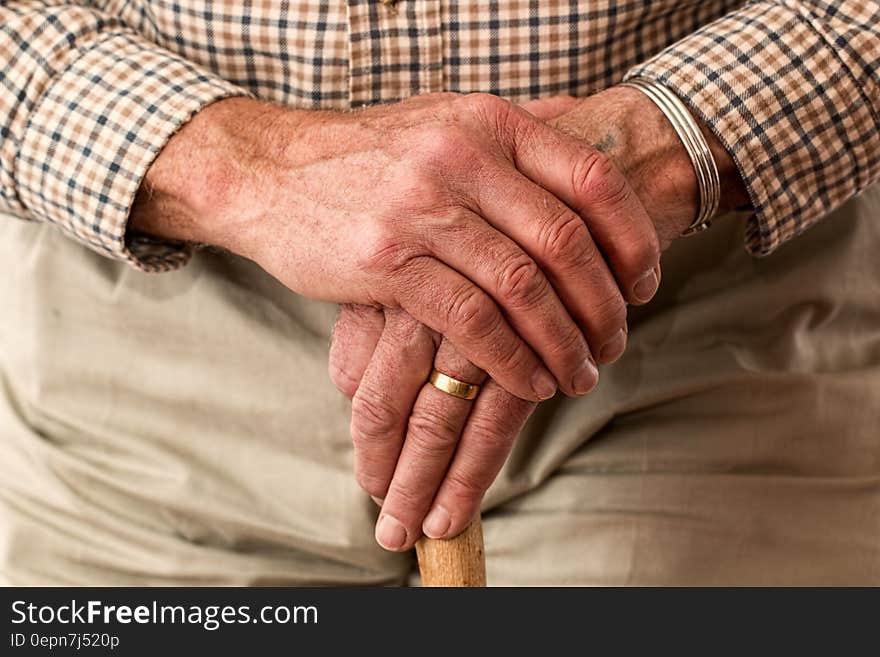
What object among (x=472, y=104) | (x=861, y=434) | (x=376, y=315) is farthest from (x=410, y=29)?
(x=861, y=434)

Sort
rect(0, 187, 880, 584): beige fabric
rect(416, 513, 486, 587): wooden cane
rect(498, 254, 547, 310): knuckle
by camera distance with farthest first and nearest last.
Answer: rect(0, 187, 880, 584): beige fabric < rect(416, 513, 486, 587): wooden cane < rect(498, 254, 547, 310): knuckle

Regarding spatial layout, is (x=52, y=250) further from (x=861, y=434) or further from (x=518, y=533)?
(x=861, y=434)

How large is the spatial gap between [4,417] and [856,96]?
3.09ft

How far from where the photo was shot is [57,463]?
117cm

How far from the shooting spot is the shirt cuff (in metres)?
1.00

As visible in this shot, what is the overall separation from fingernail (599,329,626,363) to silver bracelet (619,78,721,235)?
0.51ft

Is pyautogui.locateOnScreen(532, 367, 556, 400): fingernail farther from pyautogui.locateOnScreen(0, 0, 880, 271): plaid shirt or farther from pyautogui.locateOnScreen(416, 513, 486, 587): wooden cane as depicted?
pyautogui.locateOnScreen(0, 0, 880, 271): plaid shirt

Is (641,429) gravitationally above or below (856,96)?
below

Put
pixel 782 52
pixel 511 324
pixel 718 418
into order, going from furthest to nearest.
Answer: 1. pixel 718 418
2. pixel 782 52
3. pixel 511 324

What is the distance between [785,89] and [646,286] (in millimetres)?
233

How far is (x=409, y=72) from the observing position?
1.07m

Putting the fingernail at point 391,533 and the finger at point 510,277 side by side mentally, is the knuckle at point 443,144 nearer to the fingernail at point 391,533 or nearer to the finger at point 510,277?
the finger at point 510,277

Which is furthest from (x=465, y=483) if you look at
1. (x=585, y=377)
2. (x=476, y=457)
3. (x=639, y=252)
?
(x=639, y=252)

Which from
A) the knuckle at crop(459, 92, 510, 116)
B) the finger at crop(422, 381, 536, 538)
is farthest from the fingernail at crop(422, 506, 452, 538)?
the knuckle at crop(459, 92, 510, 116)
